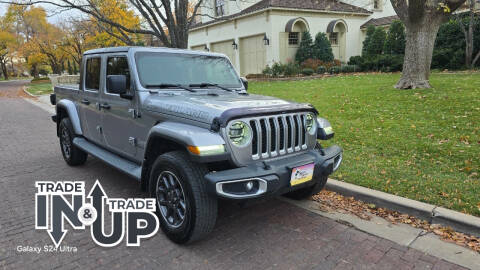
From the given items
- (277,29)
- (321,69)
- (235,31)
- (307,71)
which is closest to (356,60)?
(321,69)

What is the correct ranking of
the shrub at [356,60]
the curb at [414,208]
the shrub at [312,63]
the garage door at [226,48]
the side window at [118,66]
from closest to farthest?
the curb at [414,208]
the side window at [118,66]
the shrub at [312,63]
the shrub at [356,60]
the garage door at [226,48]

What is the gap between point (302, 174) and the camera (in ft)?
10.6

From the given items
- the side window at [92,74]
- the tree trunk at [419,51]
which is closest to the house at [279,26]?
the tree trunk at [419,51]

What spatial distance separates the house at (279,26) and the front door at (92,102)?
17.0m

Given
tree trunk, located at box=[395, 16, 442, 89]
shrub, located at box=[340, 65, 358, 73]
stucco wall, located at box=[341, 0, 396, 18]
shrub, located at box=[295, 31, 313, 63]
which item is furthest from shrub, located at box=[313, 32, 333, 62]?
tree trunk, located at box=[395, 16, 442, 89]

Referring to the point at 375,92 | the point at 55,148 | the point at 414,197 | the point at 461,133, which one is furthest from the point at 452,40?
the point at 55,148

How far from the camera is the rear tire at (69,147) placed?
568 centimetres

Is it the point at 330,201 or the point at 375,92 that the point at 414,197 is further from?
the point at 375,92

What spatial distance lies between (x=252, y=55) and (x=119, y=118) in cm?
2023

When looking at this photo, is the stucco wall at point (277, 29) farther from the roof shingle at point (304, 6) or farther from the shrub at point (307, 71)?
the shrub at point (307, 71)

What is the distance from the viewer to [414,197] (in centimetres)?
402

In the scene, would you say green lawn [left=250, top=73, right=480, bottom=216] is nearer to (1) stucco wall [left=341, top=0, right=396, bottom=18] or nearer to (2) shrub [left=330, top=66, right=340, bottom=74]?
(2) shrub [left=330, top=66, right=340, bottom=74]

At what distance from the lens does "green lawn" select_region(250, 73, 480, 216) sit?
167 inches

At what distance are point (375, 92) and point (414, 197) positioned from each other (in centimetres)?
693
